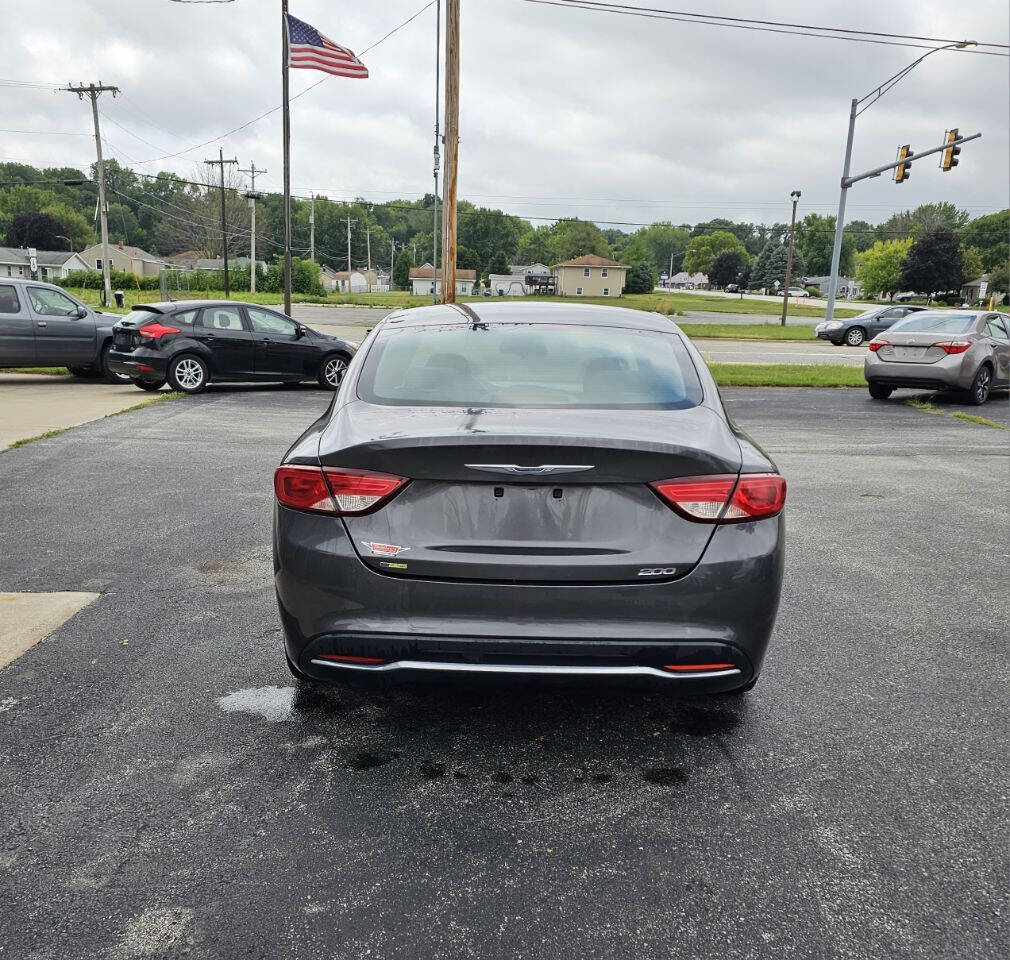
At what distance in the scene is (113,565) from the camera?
17.2 ft

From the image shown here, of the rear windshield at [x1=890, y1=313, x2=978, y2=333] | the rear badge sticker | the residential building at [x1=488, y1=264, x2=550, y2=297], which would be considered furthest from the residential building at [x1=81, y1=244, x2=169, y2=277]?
the rear badge sticker

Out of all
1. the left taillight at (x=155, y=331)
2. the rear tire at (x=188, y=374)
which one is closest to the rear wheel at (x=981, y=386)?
the rear tire at (x=188, y=374)

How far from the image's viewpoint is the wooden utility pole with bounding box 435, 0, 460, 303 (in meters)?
18.4

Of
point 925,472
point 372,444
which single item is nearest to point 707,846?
point 372,444

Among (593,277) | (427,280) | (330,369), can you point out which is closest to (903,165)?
(330,369)

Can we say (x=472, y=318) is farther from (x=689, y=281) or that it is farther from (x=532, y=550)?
(x=689, y=281)

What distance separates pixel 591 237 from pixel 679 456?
152630 mm

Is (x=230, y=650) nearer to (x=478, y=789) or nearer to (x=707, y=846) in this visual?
(x=478, y=789)

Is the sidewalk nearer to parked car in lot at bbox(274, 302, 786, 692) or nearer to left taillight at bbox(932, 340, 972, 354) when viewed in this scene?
parked car in lot at bbox(274, 302, 786, 692)

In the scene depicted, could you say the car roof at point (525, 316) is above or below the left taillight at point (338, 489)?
above

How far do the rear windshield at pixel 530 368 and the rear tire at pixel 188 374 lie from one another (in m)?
11.0

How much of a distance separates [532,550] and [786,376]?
53.5 feet

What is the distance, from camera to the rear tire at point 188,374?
13.8m

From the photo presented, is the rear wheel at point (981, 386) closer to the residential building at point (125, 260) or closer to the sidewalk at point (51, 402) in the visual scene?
the sidewalk at point (51, 402)
